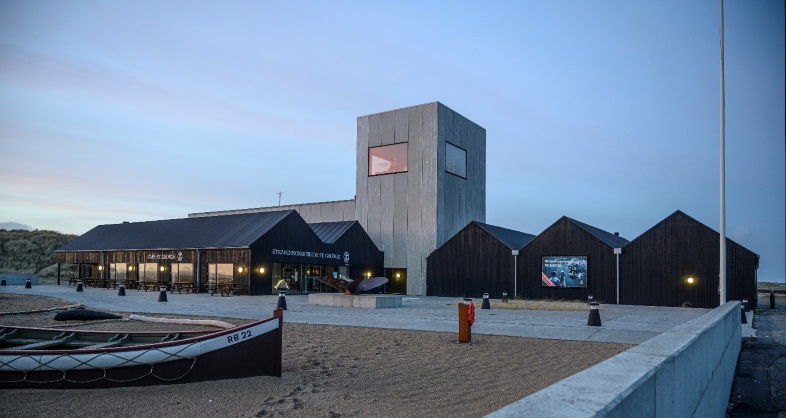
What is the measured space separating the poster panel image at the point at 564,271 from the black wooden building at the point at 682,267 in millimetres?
2293

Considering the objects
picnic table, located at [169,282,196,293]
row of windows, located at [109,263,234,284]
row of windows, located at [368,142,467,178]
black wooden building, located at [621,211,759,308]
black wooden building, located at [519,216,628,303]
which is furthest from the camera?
row of windows, located at [368,142,467,178]

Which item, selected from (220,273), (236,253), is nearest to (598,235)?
(236,253)

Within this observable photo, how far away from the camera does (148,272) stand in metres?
40.7

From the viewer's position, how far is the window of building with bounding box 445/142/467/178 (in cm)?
4347

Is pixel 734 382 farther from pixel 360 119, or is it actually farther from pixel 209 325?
pixel 360 119

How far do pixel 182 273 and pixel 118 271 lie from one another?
7811 mm

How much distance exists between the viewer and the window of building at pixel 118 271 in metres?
42.3

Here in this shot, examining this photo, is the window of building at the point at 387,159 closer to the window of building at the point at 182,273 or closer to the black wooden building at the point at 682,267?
the window of building at the point at 182,273

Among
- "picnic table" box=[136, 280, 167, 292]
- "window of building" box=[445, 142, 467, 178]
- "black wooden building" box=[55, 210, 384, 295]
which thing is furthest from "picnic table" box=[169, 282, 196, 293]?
"window of building" box=[445, 142, 467, 178]

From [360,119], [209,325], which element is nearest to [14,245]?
[360,119]

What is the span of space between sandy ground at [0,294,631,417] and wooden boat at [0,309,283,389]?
0.14 metres

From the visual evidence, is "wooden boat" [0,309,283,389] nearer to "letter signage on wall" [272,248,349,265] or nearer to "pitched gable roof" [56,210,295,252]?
"pitched gable roof" [56,210,295,252]

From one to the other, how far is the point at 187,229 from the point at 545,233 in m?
25.6

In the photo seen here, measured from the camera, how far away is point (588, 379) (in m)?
2.90
